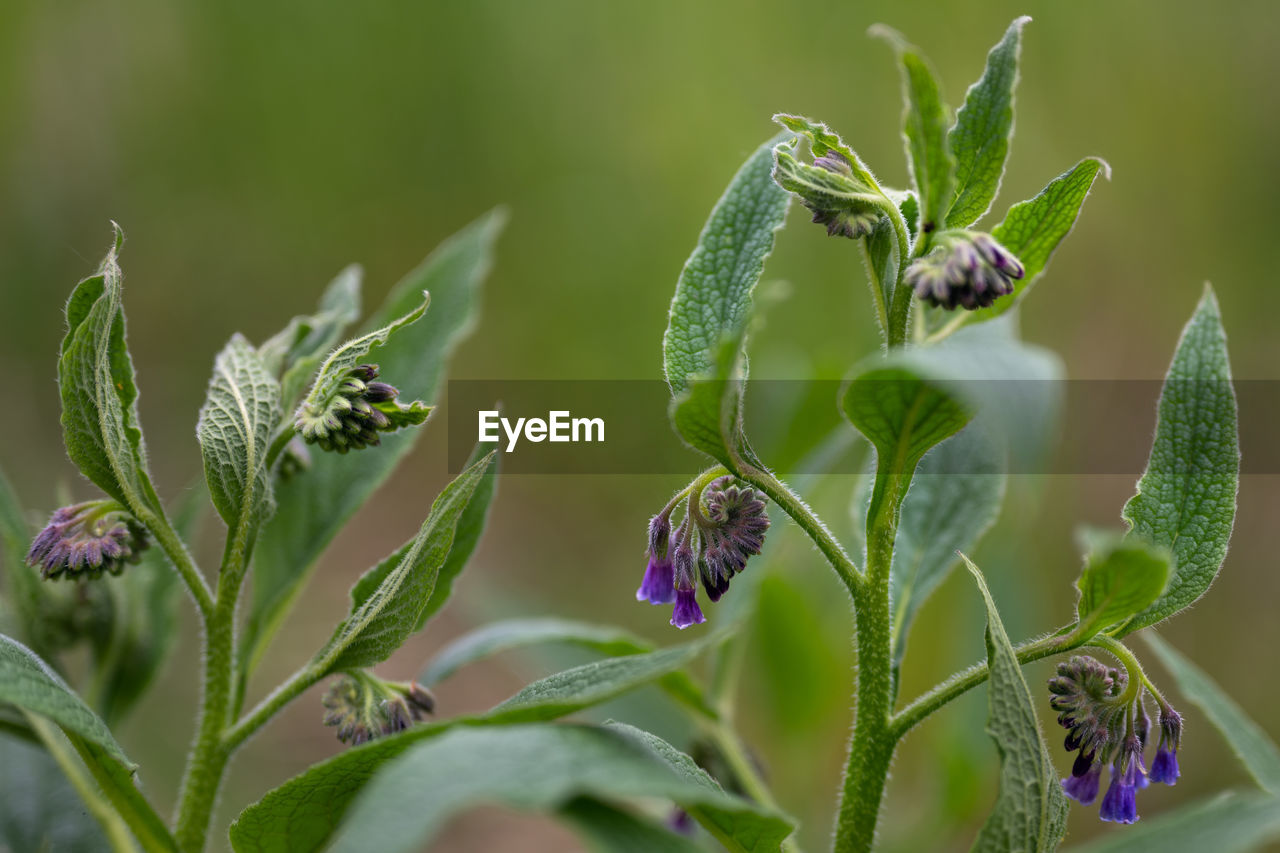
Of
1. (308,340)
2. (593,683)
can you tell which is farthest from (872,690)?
(308,340)

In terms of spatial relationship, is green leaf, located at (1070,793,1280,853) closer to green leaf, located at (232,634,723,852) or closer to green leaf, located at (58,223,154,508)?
green leaf, located at (232,634,723,852)

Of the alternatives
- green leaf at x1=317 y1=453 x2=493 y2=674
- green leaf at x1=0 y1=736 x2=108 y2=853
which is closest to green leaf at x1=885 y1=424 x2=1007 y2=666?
green leaf at x1=317 y1=453 x2=493 y2=674

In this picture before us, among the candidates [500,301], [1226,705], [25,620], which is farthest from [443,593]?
[500,301]

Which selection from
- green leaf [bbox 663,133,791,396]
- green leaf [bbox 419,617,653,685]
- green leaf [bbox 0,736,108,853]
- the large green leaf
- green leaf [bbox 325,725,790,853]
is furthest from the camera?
green leaf [bbox 419,617,653,685]

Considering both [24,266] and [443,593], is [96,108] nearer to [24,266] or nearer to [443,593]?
[24,266]

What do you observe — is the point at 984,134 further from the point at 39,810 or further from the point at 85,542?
the point at 39,810

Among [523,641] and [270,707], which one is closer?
[270,707]
